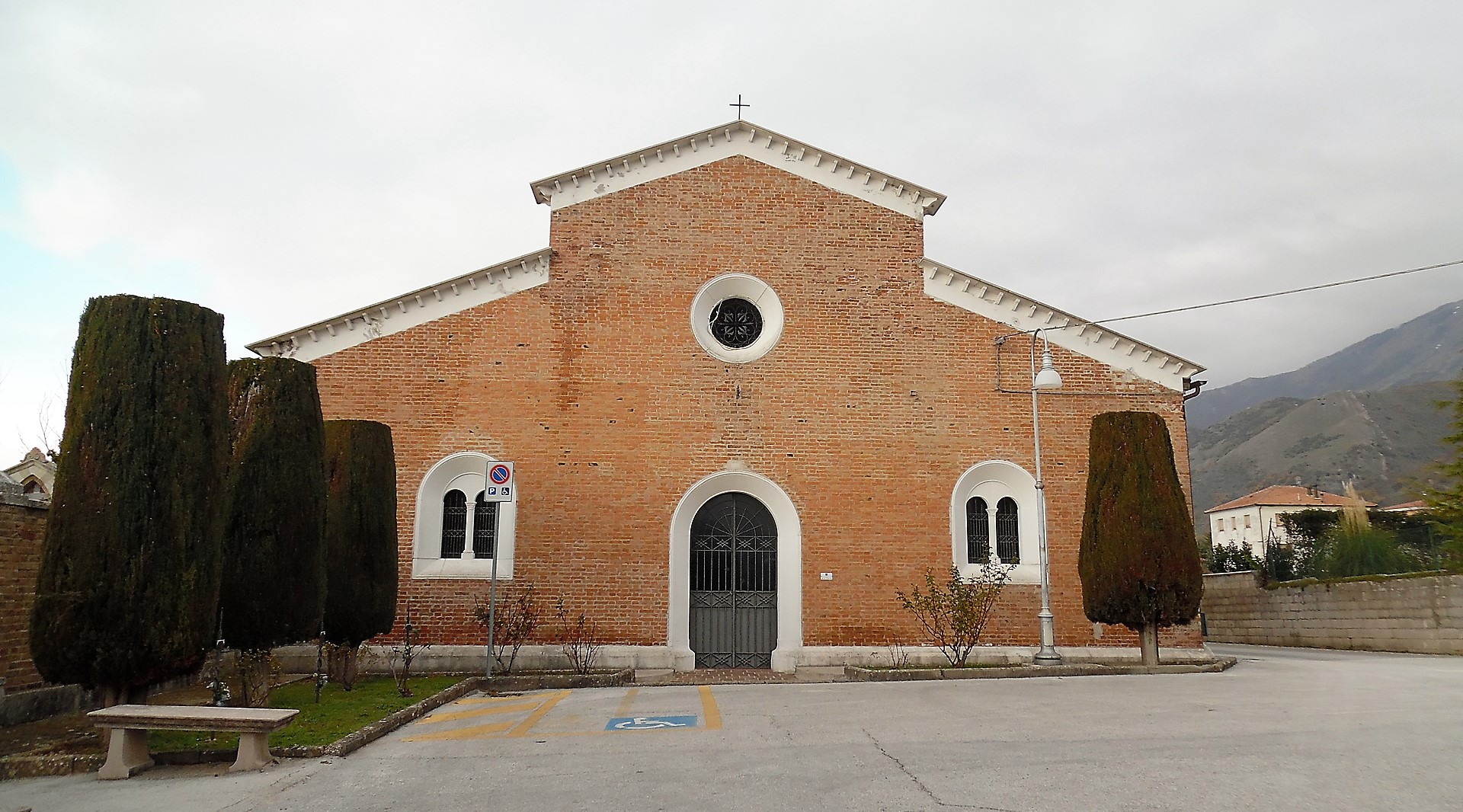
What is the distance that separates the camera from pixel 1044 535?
14.9m

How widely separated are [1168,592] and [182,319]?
13964 mm

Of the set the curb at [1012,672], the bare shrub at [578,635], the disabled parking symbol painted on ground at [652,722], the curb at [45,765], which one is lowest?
the curb at [1012,672]

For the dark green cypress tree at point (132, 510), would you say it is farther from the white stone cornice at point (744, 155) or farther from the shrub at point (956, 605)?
the shrub at point (956, 605)

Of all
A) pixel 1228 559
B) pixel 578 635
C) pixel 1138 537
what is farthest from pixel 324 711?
pixel 1228 559

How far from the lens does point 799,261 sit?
17.2 meters

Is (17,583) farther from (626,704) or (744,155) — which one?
(744,155)

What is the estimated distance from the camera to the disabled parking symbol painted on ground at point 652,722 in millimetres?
9664

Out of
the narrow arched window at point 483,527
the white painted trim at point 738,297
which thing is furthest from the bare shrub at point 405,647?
the white painted trim at point 738,297

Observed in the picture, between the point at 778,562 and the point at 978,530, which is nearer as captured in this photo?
the point at 778,562

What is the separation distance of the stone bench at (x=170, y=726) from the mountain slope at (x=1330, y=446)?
3832 inches

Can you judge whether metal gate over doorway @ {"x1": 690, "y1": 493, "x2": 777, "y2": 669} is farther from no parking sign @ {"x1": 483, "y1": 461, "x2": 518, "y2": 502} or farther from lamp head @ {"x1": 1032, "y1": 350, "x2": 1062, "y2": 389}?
lamp head @ {"x1": 1032, "y1": 350, "x2": 1062, "y2": 389}

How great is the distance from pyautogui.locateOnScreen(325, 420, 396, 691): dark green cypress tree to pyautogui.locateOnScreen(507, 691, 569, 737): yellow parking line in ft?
9.56

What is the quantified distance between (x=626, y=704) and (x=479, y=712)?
1.81 meters

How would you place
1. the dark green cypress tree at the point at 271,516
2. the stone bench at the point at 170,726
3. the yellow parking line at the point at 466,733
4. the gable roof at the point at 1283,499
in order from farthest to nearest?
the gable roof at the point at 1283,499
the dark green cypress tree at the point at 271,516
the yellow parking line at the point at 466,733
the stone bench at the point at 170,726
